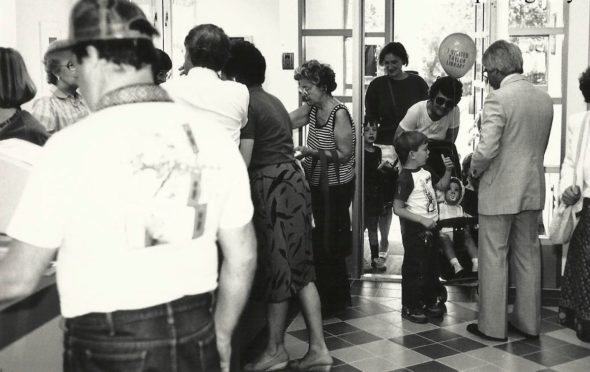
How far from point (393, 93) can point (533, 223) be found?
2.01m

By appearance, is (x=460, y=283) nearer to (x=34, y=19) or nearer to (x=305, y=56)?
(x=305, y=56)

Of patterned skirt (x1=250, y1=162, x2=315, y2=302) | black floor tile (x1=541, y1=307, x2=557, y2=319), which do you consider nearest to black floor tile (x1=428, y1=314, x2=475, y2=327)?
black floor tile (x1=541, y1=307, x2=557, y2=319)

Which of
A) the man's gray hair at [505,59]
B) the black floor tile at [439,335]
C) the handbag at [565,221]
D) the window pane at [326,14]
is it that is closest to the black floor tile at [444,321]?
the black floor tile at [439,335]

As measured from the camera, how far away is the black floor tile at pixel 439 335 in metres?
4.40

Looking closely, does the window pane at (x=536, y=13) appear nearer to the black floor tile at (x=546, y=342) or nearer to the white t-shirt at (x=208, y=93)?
the black floor tile at (x=546, y=342)

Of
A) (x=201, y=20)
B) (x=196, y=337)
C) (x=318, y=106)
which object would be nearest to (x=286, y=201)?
(x=318, y=106)

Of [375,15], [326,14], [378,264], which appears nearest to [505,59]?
[326,14]

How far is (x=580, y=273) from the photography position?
4.16 metres

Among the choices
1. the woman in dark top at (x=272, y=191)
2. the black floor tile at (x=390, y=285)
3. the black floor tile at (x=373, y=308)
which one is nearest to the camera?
the woman in dark top at (x=272, y=191)

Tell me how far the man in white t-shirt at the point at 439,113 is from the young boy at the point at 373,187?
15.6 inches

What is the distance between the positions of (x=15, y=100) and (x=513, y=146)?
2.63 m

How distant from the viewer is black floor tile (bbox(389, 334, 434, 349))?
14.1ft

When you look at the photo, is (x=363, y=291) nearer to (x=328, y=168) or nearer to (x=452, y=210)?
(x=452, y=210)

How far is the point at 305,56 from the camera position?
5883 millimetres
